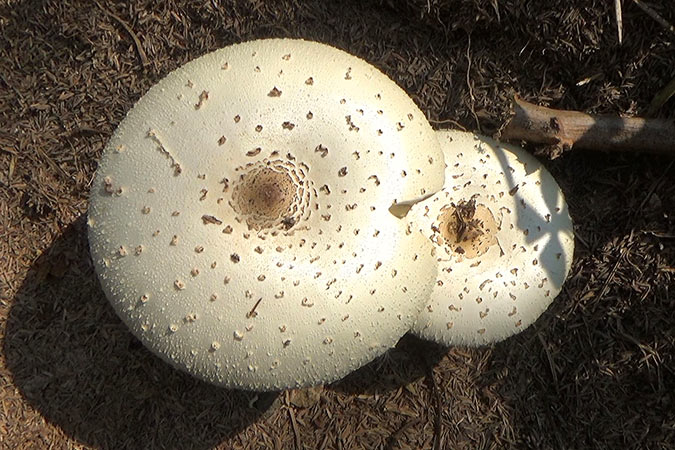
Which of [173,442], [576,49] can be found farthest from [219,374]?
[576,49]

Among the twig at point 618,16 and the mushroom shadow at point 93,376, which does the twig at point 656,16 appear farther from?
the mushroom shadow at point 93,376

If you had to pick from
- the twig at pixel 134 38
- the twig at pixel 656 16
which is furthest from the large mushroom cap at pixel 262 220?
the twig at pixel 656 16

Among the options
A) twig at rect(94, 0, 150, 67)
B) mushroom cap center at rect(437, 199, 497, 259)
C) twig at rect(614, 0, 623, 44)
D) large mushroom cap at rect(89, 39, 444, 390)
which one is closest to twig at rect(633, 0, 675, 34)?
twig at rect(614, 0, 623, 44)

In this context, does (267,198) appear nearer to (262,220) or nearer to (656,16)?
(262,220)

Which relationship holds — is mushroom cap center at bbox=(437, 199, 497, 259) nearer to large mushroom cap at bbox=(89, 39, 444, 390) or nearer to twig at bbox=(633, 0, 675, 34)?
large mushroom cap at bbox=(89, 39, 444, 390)

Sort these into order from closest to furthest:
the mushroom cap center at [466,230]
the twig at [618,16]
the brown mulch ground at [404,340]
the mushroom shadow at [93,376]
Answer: the mushroom cap center at [466,230] → the twig at [618,16] → the brown mulch ground at [404,340] → the mushroom shadow at [93,376]

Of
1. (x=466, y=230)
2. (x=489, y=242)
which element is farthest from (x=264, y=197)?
(x=489, y=242)
